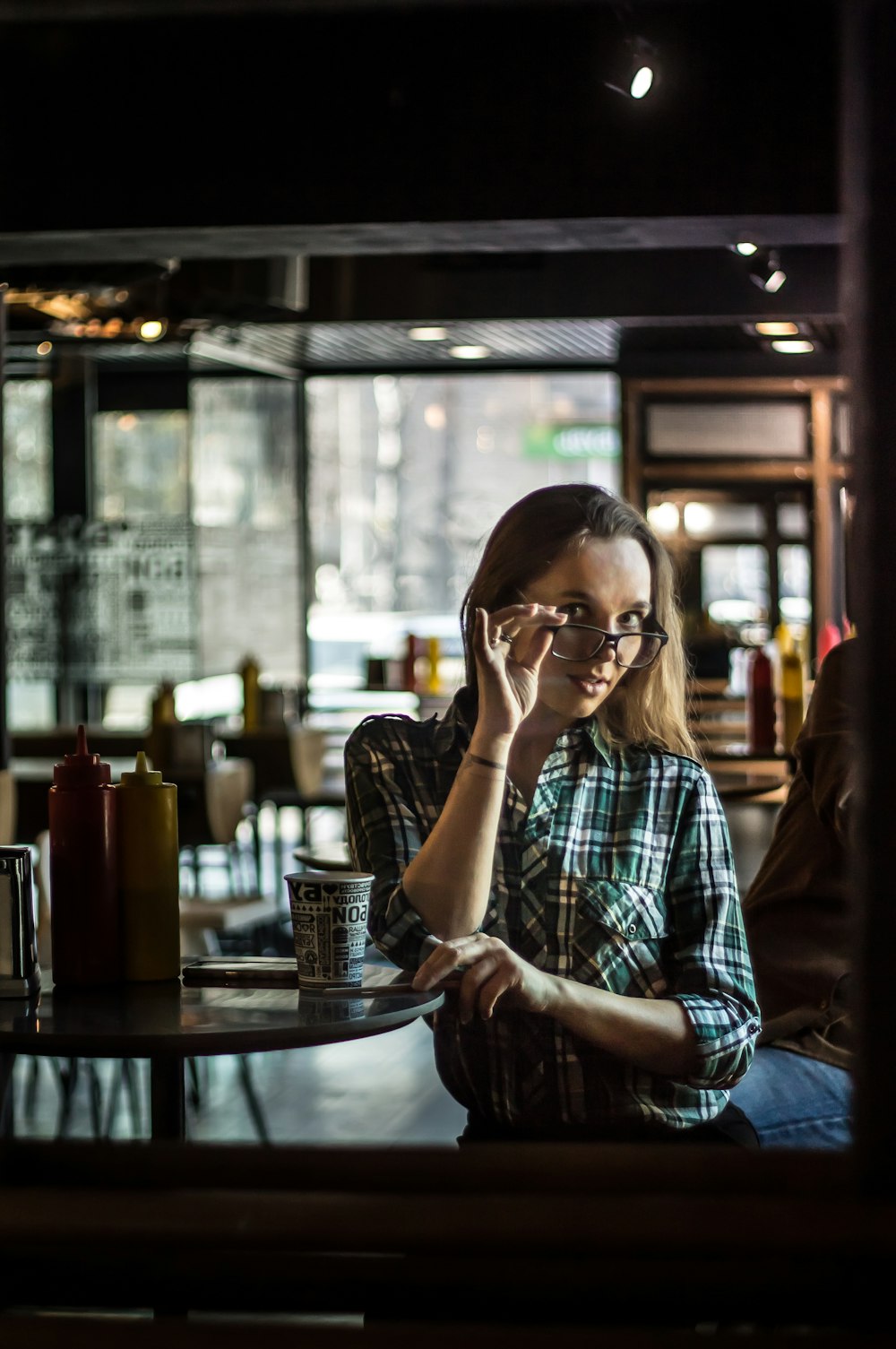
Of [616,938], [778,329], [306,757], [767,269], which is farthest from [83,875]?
[778,329]

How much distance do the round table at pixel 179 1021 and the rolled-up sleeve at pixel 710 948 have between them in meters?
0.30

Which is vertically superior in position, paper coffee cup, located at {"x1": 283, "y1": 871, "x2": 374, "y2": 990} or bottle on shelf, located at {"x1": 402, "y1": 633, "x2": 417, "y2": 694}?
bottle on shelf, located at {"x1": 402, "y1": 633, "x2": 417, "y2": 694}

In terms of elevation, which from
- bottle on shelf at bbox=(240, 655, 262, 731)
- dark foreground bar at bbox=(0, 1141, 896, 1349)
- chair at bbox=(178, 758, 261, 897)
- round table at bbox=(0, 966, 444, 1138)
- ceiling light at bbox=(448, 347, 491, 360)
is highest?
ceiling light at bbox=(448, 347, 491, 360)

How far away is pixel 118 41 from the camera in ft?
11.1

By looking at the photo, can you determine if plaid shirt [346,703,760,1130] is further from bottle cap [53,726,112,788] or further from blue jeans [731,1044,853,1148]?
bottle cap [53,726,112,788]

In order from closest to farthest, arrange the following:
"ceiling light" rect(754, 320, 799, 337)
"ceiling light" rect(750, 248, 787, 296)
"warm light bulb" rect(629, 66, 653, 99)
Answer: "warm light bulb" rect(629, 66, 653, 99) → "ceiling light" rect(750, 248, 787, 296) → "ceiling light" rect(754, 320, 799, 337)

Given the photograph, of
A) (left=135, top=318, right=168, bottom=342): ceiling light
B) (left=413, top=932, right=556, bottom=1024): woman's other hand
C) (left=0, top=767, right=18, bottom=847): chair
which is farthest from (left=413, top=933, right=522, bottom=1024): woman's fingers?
(left=135, top=318, right=168, bottom=342): ceiling light

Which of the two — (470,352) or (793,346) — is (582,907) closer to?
(793,346)

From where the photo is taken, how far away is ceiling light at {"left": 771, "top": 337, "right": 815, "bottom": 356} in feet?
24.2

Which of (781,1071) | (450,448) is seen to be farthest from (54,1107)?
(450,448)

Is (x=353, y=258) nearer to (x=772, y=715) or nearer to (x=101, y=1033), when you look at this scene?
(x=772, y=715)

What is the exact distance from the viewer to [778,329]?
689 centimetres

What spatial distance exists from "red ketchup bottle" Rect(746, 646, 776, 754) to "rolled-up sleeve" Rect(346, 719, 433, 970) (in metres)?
2.67

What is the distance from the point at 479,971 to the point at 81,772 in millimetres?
507
